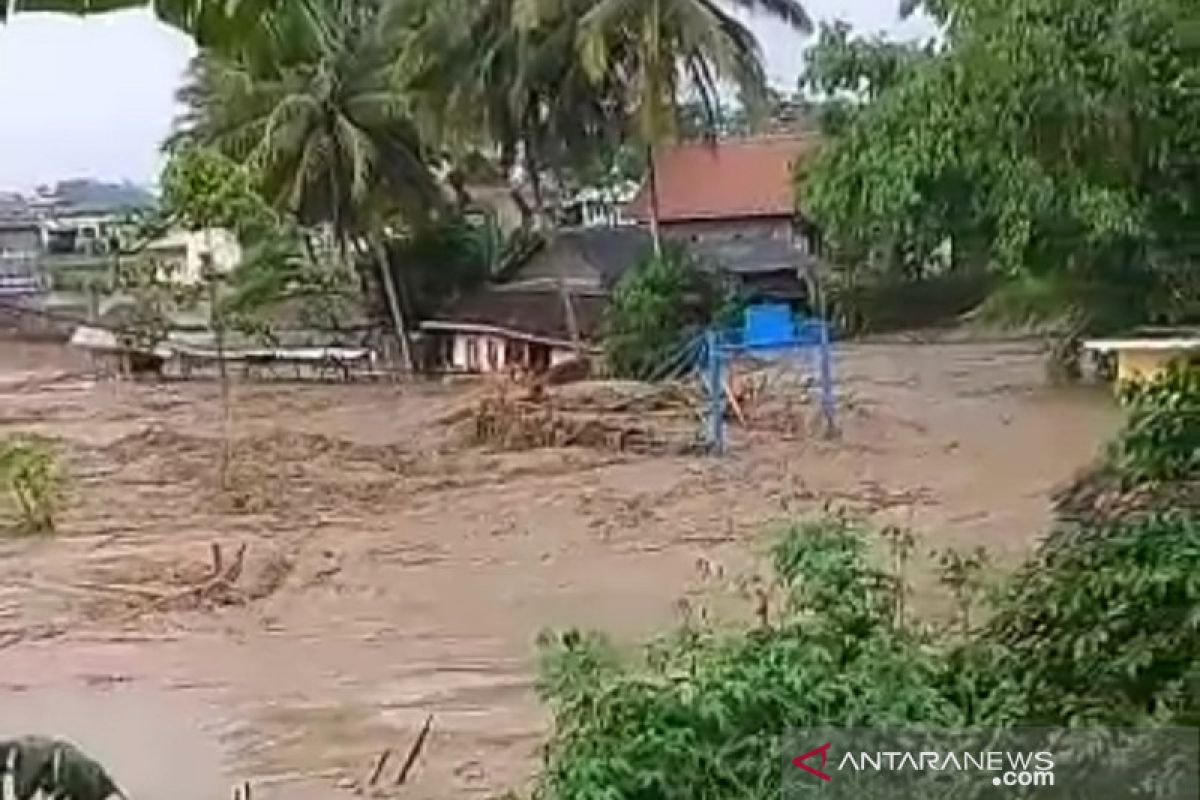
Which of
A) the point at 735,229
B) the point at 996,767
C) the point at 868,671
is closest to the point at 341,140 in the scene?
the point at 735,229

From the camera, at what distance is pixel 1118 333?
19234mm

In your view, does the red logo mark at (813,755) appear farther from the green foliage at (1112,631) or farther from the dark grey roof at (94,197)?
the dark grey roof at (94,197)

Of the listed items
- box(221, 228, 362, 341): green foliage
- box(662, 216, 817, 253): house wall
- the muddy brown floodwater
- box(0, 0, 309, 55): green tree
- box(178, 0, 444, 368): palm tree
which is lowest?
the muddy brown floodwater

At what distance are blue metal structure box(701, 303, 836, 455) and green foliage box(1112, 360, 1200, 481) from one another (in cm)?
1277

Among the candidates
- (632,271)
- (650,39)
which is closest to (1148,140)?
(650,39)

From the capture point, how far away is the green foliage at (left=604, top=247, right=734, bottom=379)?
25812 mm

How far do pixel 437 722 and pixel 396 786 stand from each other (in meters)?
1.03

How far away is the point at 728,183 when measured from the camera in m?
38.5

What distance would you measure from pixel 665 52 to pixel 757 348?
7.05m

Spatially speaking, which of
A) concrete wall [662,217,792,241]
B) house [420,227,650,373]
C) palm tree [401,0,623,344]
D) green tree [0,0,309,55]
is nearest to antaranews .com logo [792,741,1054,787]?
green tree [0,0,309,55]

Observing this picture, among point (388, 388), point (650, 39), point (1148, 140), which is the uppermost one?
point (650, 39)

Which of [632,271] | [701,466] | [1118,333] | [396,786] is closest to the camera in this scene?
[396,786]

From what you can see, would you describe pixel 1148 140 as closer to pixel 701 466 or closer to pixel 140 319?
pixel 701 466

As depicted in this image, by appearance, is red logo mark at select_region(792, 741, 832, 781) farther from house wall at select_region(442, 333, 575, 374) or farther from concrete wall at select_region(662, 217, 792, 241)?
concrete wall at select_region(662, 217, 792, 241)
